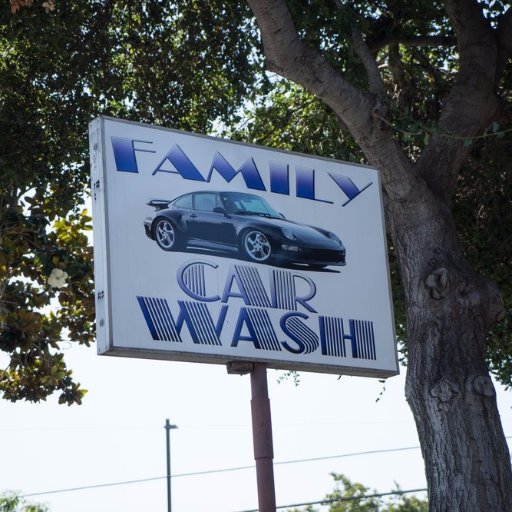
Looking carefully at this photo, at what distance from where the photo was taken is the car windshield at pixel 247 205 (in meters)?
8.86

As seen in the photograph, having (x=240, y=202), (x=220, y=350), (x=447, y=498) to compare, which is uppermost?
(x=240, y=202)

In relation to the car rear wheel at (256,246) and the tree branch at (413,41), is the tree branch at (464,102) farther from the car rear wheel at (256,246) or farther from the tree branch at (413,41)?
the car rear wheel at (256,246)

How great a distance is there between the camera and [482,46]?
40.1ft

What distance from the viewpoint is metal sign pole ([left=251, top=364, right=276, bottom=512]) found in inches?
280

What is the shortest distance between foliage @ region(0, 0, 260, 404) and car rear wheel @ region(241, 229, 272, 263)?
3.71 metres

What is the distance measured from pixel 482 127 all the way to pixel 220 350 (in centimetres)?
545

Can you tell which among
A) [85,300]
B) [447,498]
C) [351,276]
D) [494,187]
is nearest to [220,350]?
[351,276]

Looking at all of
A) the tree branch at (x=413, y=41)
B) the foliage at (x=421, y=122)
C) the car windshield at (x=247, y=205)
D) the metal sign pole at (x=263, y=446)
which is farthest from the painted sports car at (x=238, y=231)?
the tree branch at (x=413, y=41)

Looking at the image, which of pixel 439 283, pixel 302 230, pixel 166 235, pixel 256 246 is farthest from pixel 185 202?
pixel 439 283

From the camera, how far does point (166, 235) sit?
27.6 ft

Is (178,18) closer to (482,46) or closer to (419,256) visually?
(482,46)

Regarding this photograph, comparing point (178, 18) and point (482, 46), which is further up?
point (178, 18)

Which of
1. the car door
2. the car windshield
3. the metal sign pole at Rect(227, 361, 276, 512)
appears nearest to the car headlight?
the car windshield

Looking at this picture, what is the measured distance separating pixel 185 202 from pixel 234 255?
0.60 m
